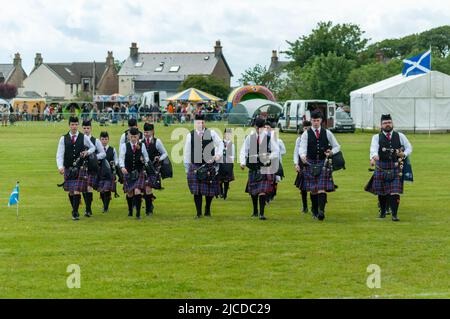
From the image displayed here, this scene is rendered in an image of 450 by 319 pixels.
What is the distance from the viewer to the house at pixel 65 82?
131625mm

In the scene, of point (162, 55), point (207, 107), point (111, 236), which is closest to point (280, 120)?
point (207, 107)

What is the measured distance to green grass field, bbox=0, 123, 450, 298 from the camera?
1037cm

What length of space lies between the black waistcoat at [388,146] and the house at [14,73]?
402 feet

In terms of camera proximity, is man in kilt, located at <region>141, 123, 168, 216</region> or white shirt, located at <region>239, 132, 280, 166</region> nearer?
white shirt, located at <region>239, 132, 280, 166</region>

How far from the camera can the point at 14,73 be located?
5404 inches

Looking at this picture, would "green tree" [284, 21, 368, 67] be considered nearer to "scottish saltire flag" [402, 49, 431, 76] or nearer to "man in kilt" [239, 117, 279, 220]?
"scottish saltire flag" [402, 49, 431, 76]

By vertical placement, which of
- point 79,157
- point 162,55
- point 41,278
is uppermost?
point 162,55

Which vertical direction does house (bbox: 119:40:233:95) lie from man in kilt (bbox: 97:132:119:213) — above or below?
above

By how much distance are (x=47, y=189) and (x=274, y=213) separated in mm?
6668

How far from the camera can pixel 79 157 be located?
53.8 feet

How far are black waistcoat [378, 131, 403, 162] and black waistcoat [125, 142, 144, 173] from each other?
3.85 metres

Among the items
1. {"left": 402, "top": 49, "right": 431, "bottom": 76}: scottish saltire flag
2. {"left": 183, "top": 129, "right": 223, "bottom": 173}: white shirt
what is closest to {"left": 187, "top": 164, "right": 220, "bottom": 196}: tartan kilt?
{"left": 183, "top": 129, "right": 223, "bottom": 173}: white shirt

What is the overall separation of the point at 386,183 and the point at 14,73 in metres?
125
